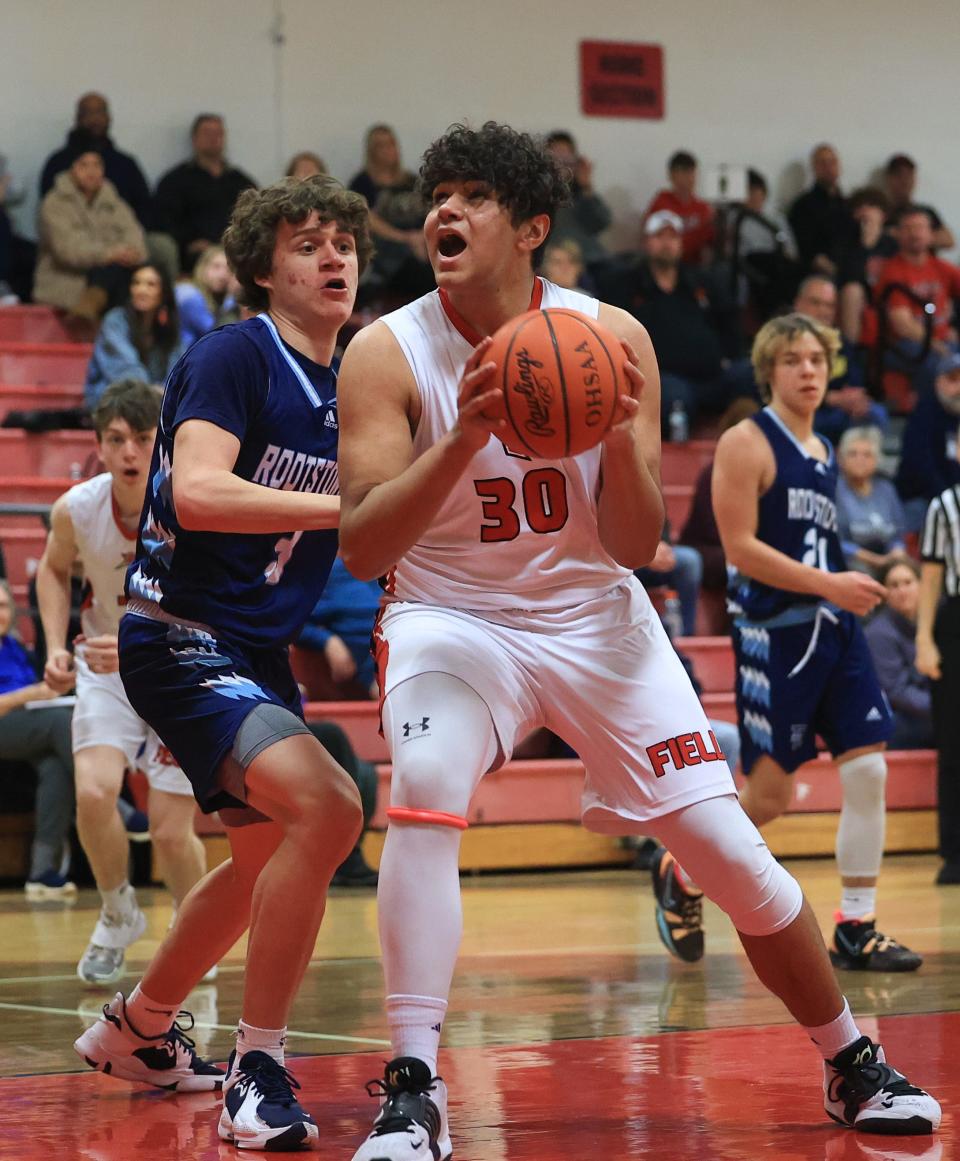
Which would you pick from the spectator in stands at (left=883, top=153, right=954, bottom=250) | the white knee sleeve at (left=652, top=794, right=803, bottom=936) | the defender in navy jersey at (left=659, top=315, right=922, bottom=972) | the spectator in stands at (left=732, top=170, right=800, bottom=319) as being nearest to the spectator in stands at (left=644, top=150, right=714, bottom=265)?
the spectator in stands at (left=732, top=170, right=800, bottom=319)

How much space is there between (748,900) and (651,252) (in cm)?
974

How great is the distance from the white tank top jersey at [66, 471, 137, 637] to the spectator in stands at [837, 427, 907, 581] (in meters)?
5.72

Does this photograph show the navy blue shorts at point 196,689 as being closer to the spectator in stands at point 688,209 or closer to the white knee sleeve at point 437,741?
the white knee sleeve at point 437,741

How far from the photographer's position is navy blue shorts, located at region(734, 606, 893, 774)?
5477 millimetres

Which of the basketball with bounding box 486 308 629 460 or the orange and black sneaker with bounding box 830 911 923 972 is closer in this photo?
the basketball with bounding box 486 308 629 460

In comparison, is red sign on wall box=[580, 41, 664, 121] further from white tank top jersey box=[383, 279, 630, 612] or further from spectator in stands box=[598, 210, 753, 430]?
white tank top jersey box=[383, 279, 630, 612]

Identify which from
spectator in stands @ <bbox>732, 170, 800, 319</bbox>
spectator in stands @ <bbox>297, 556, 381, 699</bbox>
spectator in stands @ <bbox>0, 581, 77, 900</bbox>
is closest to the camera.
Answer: spectator in stands @ <bbox>0, 581, 77, 900</bbox>

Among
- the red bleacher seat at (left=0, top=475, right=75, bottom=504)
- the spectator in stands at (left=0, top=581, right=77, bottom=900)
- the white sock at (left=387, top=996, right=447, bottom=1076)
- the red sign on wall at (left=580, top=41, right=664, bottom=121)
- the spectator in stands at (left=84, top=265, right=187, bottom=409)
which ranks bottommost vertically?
the spectator in stands at (left=0, top=581, right=77, bottom=900)

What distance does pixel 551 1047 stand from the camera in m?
4.13

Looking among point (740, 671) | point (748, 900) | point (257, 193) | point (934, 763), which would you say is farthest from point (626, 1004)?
point (934, 763)

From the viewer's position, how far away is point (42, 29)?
1320cm

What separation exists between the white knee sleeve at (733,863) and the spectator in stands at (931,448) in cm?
832

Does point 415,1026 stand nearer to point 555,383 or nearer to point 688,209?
point 555,383

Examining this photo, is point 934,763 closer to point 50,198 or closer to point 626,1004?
point 626,1004
